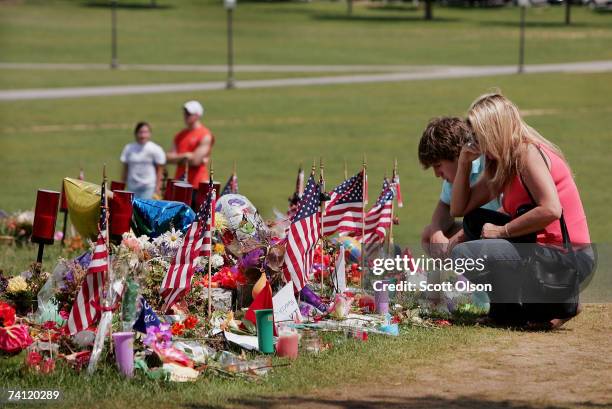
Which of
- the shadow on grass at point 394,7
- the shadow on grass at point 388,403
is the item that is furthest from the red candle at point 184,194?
the shadow on grass at point 394,7

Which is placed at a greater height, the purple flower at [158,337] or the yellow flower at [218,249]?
the yellow flower at [218,249]

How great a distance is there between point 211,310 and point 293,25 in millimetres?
69245

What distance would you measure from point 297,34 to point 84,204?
202ft

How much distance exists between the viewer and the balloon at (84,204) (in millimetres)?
9852

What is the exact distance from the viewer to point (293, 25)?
77.1 metres

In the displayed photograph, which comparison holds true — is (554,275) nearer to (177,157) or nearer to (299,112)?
(177,157)

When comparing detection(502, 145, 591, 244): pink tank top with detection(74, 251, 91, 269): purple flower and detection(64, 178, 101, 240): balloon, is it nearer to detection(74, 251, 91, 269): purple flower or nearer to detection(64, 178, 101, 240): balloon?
detection(74, 251, 91, 269): purple flower

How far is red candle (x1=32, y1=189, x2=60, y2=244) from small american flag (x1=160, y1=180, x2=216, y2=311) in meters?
1.54

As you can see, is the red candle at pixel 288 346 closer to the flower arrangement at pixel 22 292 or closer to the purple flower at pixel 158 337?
the purple flower at pixel 158 337

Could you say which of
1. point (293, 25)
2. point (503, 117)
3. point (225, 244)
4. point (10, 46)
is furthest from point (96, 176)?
point (293, 25)

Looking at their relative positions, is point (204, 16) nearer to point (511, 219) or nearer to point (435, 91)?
point (435, 91)

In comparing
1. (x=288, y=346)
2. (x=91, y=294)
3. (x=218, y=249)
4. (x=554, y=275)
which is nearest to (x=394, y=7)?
(x=218, y=249)

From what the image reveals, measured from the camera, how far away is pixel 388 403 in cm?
711

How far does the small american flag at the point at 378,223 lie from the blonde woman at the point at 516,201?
5.06ft
